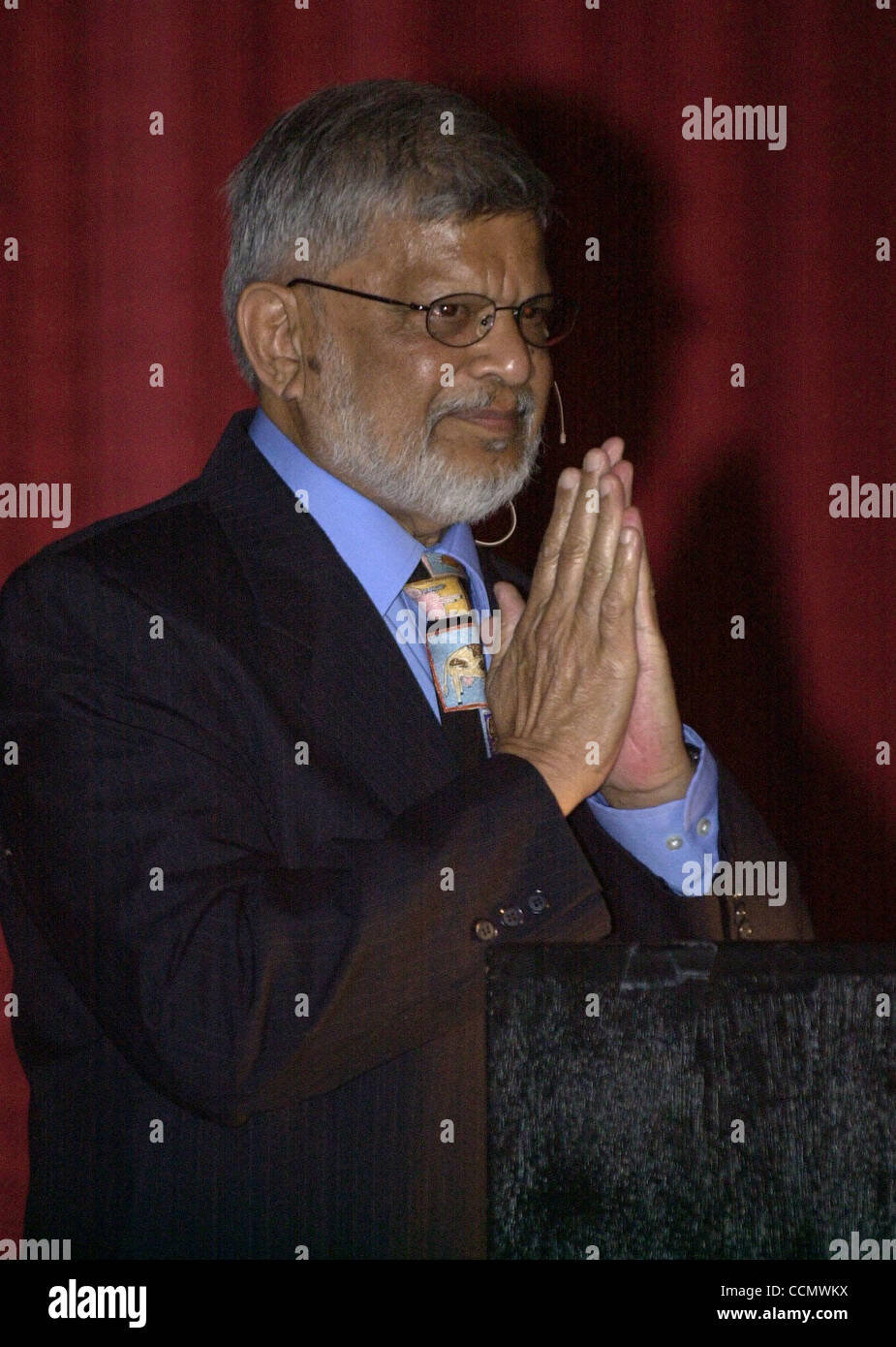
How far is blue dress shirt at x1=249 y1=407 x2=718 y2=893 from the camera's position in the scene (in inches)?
59.1

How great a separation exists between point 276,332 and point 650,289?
127 centimetres

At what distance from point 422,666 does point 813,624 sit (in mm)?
1470

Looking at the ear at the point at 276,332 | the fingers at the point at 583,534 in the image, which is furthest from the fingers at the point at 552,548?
the ear at the point at 276,332

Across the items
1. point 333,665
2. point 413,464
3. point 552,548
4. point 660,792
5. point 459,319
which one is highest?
point 459,319

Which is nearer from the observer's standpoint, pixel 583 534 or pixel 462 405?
pixel 583 534

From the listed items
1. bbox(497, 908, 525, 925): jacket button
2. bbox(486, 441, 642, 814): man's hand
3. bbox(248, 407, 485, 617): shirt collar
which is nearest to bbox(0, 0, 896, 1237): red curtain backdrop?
bbox(248, 407, 485, 617): shirt collar

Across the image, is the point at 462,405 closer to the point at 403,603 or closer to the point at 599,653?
the point at 403,603

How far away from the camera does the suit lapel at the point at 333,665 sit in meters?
1.36

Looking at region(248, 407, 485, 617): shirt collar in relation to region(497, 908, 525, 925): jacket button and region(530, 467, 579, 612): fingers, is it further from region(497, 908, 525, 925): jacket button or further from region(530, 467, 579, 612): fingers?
region(497, 908, 525, 925): jacket button

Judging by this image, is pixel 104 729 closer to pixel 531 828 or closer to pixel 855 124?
pixel 531 828

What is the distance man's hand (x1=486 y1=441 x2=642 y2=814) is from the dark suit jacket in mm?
94

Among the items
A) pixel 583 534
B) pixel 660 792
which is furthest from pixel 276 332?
pixel 660 792

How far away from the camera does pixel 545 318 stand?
1.57 metres

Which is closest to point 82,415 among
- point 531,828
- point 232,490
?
point 232,490
